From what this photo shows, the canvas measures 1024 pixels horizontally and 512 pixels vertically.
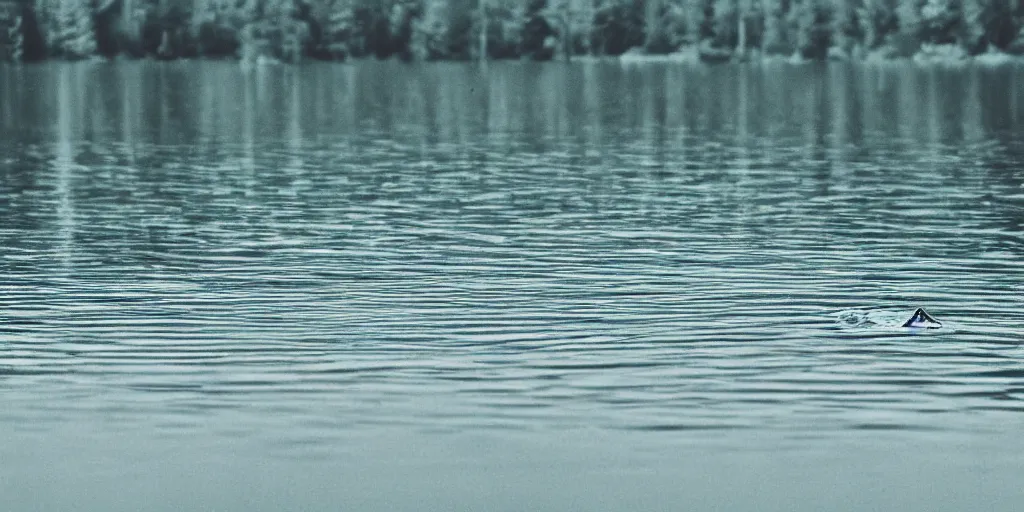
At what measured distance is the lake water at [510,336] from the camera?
28047mm

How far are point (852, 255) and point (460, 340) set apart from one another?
1524 centimetres

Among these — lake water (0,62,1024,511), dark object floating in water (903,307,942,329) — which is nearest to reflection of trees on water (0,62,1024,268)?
lake water (0,62,1024,511)

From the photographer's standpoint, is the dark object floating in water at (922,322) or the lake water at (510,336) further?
→ the dark object floating in water at (922,322)

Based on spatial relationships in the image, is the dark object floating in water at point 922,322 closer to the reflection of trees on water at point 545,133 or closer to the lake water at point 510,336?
the lake water at point 510,336

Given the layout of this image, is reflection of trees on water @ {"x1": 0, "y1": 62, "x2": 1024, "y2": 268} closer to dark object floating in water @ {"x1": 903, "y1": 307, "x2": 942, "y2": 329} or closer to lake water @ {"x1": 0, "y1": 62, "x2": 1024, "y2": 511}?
lake water @ {"x1": 0, "y1": 62, "x2": 1024, "y2": 511}

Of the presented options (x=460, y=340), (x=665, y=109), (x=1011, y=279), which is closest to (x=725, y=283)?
(x=1011, y=279)

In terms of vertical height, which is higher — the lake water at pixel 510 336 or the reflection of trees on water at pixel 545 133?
the lake water at pixel 510 336

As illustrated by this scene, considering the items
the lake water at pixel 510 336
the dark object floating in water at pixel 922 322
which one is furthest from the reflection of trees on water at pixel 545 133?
the dark object floating in water at pixel 922 322

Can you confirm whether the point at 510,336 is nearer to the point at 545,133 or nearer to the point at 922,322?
the point at 922,322

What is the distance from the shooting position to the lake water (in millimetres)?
28047

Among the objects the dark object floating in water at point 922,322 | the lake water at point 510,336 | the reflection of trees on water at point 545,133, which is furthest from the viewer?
the reflection of trees on water at point 545,133

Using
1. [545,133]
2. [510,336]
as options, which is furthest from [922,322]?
[545,133]

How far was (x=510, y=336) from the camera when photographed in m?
37.9

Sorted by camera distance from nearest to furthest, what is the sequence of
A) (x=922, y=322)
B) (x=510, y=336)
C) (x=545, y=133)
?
(x=510, y=336) → (x=922, y=322) → (x=545, y=133)
